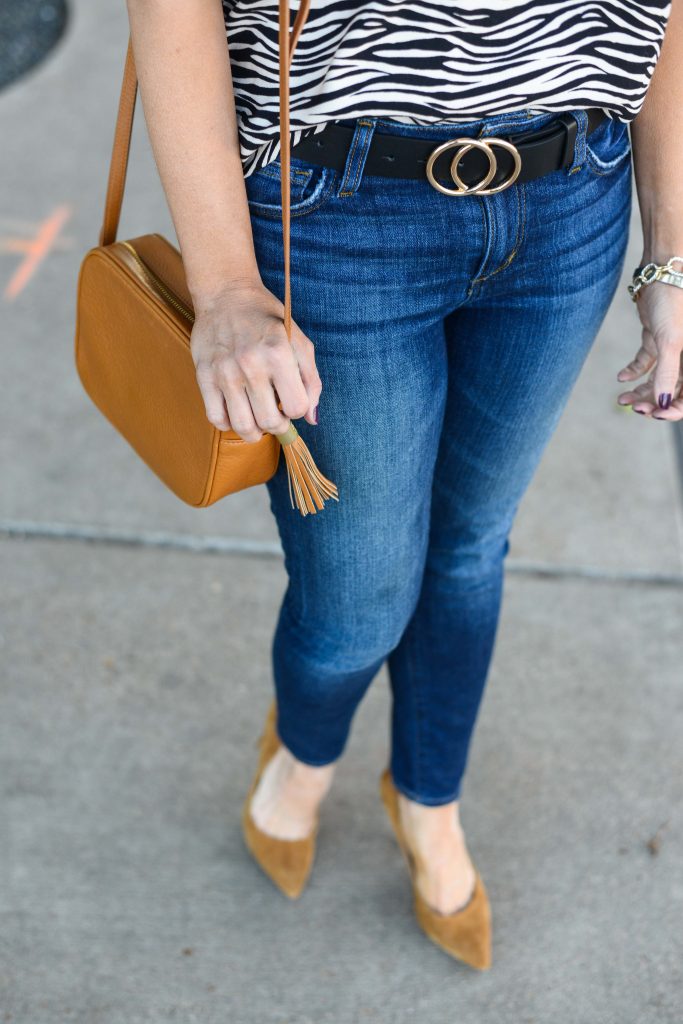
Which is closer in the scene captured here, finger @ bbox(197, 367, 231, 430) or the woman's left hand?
finger @ bbox(197, 367, 231, 430)

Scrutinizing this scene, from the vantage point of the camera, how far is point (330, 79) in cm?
99

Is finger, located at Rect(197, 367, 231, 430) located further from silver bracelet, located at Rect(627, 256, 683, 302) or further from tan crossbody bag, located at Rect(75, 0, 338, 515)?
silver bracelet, located at Rect(627, 256, 683, 302)

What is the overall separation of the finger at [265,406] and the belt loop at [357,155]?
22cm

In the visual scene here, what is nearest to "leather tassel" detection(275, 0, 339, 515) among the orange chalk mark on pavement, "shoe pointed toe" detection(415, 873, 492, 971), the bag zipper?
the bag zipper

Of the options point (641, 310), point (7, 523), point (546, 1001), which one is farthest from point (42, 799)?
point (641, 310)

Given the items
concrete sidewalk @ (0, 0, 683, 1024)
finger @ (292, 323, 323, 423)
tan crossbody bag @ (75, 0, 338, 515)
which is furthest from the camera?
concrete sidewalk @ (0, 0, 683, 1024)

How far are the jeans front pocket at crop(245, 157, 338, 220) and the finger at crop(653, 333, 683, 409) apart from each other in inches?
18.6

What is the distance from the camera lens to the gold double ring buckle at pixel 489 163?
3.39 feet

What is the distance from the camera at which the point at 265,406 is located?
3.26 feet

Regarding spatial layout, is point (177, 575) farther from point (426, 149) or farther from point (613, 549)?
point (426, 149)

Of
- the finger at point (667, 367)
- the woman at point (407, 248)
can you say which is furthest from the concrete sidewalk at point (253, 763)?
the finger at point (667, 367)

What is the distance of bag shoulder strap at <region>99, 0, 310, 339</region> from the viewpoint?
90 cm

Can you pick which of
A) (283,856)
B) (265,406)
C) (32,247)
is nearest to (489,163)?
(265,406)

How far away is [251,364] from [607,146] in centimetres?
51
